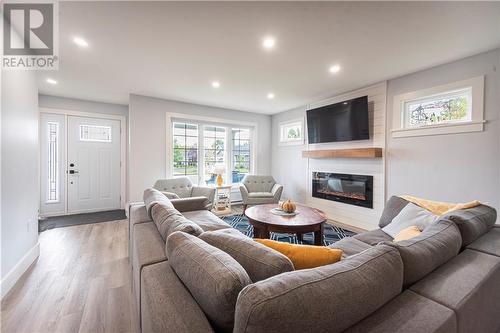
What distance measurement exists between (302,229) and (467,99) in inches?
106

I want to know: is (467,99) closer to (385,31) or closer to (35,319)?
(385,31)

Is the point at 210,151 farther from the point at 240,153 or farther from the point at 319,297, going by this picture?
the point at 319,297

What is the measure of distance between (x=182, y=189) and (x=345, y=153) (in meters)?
3.15

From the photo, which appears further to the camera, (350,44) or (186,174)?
(186,174)

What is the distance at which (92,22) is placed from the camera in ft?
6.59

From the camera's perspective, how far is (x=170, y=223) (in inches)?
55.8

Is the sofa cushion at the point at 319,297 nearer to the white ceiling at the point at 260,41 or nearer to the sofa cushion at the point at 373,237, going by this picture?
the sofa cushion at the point at 373,237

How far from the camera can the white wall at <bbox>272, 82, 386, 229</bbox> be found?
3.54m

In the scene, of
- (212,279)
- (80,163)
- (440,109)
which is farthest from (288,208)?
(80,163)

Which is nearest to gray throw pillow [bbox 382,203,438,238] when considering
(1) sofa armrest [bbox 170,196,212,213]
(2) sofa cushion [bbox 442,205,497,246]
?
(2) sofa cushion [bbox 442,205,497,246]

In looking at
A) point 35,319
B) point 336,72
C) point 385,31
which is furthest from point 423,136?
point 35,319

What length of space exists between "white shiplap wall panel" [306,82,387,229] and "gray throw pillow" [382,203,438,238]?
5.06 feet

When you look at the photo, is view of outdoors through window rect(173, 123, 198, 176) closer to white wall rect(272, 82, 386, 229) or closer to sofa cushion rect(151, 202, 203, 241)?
white wall rect(272, 82, 386, 229)

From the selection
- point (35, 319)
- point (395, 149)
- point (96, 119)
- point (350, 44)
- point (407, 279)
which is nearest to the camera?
point (407, 279)
